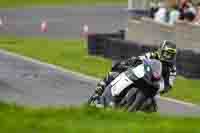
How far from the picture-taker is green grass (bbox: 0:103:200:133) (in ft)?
23.2

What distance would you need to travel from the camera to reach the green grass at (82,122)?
707 centimetres

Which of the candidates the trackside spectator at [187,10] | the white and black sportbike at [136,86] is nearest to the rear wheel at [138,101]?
the white and black sportbike at [136,86]

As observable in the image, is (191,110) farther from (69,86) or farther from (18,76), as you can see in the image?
(18,76)

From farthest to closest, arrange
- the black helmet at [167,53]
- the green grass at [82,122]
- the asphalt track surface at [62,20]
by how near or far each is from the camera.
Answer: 1. the asphalt track surface at [62,20]
2. the black helmet at [167,53]
3. the green grass at [82,122]

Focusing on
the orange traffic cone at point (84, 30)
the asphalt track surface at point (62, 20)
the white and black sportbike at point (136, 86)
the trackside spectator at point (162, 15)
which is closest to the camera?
the white and black sportbike at point (136, 86)

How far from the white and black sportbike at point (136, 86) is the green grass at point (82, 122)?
105 inches

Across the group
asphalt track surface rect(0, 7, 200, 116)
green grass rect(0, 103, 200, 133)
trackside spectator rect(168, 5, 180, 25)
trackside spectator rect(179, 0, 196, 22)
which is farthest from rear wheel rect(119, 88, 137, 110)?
trackside spectator rect(168, 5, 180, 25)

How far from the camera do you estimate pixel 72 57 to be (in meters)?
24.7

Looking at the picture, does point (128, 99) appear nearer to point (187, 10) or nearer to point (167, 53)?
point (167, 53)

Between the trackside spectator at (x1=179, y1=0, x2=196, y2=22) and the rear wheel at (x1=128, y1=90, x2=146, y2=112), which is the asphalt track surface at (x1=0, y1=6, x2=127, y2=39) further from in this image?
the rear wheel at (x1=128, y1=90, x2=146, y2=112)

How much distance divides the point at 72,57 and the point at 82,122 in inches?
678

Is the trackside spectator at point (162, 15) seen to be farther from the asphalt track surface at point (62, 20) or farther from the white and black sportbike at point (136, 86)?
the white and black sportbike at point (136, 86)

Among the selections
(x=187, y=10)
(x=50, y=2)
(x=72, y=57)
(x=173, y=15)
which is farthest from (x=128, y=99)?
(x=50, y=2)

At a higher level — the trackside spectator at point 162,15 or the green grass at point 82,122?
the green grass at point 82,122
